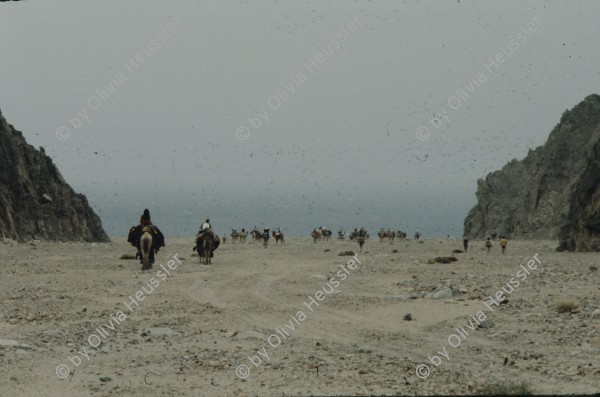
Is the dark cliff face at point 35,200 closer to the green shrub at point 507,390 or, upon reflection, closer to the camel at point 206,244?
the camel at point 206,244

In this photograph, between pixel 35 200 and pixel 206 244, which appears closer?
pixel 206 244

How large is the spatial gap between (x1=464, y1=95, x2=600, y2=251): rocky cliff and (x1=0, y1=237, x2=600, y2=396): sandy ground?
1772 inches

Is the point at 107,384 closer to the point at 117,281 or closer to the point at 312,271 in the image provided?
the point at 117,281

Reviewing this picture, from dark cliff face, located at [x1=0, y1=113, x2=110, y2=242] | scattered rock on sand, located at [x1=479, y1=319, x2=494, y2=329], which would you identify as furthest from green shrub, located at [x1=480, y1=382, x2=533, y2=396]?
dark cliff face, located at [x1=0, y1=113, x2=110, y2=242]

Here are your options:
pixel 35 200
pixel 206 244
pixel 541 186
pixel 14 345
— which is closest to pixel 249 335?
pixel 14 345

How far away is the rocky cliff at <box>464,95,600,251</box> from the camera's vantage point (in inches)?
3339

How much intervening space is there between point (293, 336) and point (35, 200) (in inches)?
2085

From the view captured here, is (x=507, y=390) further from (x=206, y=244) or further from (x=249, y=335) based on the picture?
(x=206, y=244)

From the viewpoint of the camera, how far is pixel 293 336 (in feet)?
46.0

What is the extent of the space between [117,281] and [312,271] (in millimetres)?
9277

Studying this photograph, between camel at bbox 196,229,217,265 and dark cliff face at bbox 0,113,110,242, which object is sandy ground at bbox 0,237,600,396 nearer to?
camel at bbox 196,229,217,265

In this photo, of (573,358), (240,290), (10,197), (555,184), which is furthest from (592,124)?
(573,358)

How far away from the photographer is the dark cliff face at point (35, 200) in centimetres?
5791

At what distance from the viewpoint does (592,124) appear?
90125 mm
